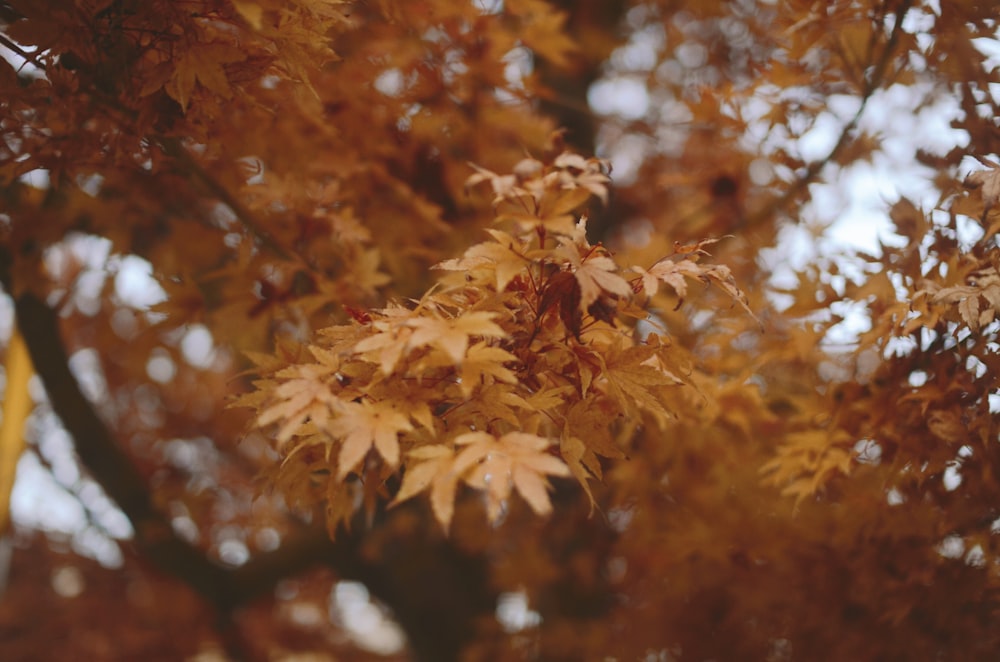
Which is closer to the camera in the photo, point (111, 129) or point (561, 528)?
point (111, 129)

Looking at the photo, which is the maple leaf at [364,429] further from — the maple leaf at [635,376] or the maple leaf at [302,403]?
the maple leaf at [635,376]

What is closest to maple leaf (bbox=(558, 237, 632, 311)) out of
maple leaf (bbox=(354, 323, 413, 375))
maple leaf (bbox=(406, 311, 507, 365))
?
maple leaf (bbox=(406, 311, 507, 365))

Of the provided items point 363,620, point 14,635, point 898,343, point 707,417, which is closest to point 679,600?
point 707,417

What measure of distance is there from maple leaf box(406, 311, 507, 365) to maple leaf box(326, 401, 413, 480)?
12cm

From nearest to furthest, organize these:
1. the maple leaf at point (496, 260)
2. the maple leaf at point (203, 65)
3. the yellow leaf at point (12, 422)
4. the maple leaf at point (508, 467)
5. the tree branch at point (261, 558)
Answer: the maple leaf at point (508, 467) → the maple leaf at point (496, 260) → the maple leaf at point (203, 65) → the tree branch at point (261, 558) → the yellow leaf at point (12, 422)

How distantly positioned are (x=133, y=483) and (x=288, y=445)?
1.68 metres

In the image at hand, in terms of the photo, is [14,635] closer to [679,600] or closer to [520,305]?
[679,600]

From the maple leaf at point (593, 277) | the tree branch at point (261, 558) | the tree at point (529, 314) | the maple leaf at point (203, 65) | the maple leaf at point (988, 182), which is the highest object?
the maple leaf at point (203, 65)

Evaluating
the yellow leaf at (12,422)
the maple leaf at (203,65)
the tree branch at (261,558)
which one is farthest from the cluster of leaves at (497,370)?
the yellow leaf at (12,422)

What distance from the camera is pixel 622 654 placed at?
2.65 meters

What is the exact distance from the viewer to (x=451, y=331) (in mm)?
1114

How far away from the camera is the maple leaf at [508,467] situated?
1.00 metres

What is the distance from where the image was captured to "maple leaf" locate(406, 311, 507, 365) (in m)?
1.08

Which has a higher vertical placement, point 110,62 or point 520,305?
point 110,62
